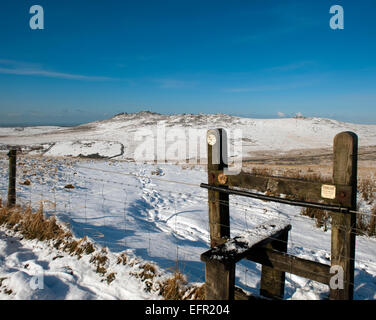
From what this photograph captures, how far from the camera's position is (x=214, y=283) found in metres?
2.51

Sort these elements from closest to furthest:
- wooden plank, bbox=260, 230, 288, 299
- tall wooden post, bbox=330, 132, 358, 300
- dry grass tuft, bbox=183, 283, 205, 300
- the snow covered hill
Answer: tall wooden post, bbox=330, 132, 358, 300, dry grass tuft, bbox=183, 283, 205, 300, wooden plank, bbox=260, 230, 288, 299, the snow covered hill

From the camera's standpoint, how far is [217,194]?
10.7 ft

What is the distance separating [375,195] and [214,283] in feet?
26.9

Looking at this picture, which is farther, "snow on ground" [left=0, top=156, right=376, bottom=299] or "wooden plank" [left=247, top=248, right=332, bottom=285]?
"snow on ground" [left=0, top=156, right=376, bottom=299]

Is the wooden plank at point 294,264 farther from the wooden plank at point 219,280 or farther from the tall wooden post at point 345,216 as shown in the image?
the wooden plank at point 219,280

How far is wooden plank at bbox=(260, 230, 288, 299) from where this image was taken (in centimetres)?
337

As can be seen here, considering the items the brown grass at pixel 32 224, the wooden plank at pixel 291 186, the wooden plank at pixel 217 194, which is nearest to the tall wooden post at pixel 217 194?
the wooden plank at pixel 217 194

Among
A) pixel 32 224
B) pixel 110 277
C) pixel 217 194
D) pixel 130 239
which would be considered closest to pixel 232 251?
pixel 217 194

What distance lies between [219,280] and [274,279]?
127 centimetres

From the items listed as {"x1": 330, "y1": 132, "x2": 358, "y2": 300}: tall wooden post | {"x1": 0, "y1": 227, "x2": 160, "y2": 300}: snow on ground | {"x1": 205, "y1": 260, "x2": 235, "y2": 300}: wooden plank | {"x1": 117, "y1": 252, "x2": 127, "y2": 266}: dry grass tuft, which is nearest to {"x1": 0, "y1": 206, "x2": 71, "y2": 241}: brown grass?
{"x1": 0, "y1": 227, "x2": 160, "y2": 300}: snow on ground

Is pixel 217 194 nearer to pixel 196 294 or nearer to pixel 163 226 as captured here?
pixel 196 294

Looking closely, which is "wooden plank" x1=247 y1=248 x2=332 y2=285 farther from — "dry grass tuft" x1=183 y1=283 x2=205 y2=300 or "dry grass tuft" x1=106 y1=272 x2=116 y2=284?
"dry grass tuft" x1=106 y1=272 x2=116 y2=284

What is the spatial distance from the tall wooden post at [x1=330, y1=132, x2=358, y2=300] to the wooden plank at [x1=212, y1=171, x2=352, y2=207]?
Result: 0.04m
